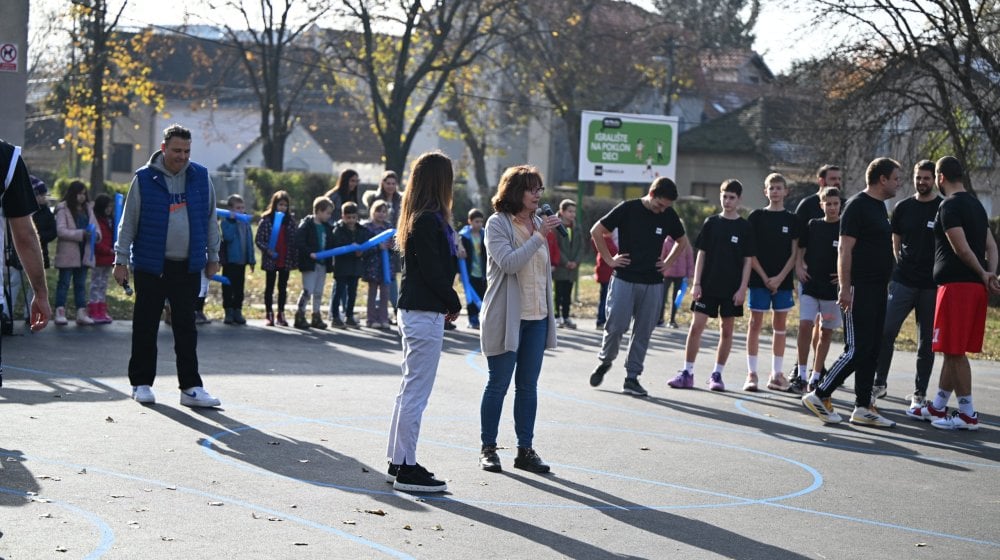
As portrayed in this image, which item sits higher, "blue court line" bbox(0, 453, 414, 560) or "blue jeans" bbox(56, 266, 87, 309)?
"blue jeans" bbox(56, 266, 87, 309)

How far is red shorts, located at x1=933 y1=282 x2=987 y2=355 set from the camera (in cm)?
1020

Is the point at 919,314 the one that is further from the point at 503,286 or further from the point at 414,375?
the point at 414,375

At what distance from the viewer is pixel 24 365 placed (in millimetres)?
11617

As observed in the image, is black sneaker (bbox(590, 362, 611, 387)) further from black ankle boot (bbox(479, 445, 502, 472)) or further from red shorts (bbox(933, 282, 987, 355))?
black ankle boot (bbox(479, 445, 502, 472))

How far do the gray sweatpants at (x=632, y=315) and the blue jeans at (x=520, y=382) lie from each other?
12.3 feet

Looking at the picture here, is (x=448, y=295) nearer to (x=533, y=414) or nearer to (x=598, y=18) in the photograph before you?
(x=533, y=414)

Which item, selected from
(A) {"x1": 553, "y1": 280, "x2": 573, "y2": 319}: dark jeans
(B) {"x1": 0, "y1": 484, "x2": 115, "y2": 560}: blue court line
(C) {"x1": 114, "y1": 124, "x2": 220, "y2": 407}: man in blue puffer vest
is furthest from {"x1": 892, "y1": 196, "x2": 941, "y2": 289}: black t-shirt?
(A) {"x1": 553, "y1": 280, "x2": 573, "y2": 319}: dark jeans

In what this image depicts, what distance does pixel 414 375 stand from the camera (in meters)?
7.30

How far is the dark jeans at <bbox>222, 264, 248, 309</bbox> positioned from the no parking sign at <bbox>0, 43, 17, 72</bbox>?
3.59 m

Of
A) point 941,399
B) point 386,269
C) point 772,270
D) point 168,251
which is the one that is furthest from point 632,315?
point 386,269

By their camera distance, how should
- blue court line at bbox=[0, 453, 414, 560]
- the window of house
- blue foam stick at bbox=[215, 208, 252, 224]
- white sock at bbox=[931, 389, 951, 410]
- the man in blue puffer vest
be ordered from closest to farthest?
blue court line at bbox=[0, 453, 414, 560] → the man in blue puffer vest → white sock at bbox=[931, 389, 951, 410] → blue foam stick at bbox=[215, 208, 252, 224] → the window of house

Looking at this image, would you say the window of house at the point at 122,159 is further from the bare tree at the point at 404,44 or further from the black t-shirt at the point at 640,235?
the black t-shirt at the point at 640,235

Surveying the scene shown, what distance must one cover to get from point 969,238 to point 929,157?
19736 millimetres

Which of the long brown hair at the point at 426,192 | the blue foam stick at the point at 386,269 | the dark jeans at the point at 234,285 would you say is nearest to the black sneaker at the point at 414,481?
the long brown hair at the point at 426,192
